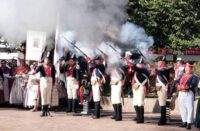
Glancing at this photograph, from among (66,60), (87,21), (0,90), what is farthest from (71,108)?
(87,21)

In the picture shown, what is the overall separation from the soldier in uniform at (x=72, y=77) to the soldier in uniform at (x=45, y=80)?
0.82 meters

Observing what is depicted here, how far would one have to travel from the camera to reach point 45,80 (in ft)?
45.3

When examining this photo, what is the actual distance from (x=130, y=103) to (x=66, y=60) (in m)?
2.58

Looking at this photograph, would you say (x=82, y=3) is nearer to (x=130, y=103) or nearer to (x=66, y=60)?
(x=66, y=60)

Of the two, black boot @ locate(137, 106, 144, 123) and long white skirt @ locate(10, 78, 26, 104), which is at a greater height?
long white skirt @ locate(10, 78, 26, 104)

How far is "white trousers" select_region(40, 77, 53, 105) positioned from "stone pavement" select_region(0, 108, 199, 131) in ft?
1.62

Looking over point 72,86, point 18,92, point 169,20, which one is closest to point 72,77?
point 72,86

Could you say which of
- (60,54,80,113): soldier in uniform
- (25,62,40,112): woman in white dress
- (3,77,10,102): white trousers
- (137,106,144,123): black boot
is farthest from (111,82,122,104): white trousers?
(3,77,10,102): white trousers

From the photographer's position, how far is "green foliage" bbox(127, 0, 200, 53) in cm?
2092

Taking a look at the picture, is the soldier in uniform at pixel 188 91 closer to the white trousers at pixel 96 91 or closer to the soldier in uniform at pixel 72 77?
the white trousers at pixel 96 91

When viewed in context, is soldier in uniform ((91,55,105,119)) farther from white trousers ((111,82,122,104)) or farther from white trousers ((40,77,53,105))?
white trousers ((40,77,53,105))

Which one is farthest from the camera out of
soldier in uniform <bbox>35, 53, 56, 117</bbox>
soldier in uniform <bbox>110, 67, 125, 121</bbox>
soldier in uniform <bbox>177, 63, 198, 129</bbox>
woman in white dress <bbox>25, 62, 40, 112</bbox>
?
woman in white dress <bbox>25, 62, 40, 112</bbox>

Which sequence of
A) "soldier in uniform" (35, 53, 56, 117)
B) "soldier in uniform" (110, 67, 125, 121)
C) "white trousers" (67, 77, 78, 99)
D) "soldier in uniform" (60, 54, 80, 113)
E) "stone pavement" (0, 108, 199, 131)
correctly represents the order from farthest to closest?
"white trousers" (67, 77, 78, 99)
"soldier in uniform" (60, 54, 80, 113)
"soldier in uniform" (35, 53, 56, 117)
"soldier in uniform" (110, 67, 125, 121)
"stone pavement" (0, 108, 199, 131)

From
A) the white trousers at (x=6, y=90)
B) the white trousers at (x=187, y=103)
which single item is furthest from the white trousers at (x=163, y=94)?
the white trousers at (x=6, y=90)
